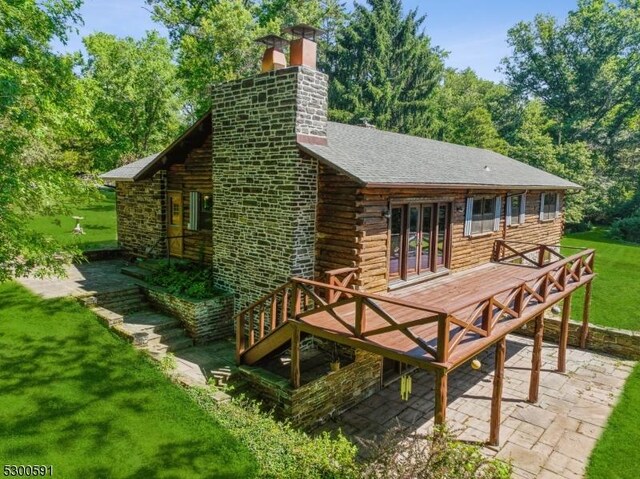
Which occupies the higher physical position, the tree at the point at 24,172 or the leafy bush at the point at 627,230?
the tree at the point at 24,172

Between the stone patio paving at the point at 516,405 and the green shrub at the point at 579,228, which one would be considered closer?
the stone patio paving at the point at 516,405

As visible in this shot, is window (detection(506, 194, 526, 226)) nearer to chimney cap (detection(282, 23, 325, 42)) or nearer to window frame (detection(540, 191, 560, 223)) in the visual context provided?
window frame (detection(540, 191, 560, 223))

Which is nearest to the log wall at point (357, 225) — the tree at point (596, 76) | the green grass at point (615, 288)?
the green grass at point (615, 288)

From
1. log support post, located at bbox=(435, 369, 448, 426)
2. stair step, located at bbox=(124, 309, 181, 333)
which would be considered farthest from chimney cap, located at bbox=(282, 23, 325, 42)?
log support post, located at bbox=(435, 369, 448, 426)

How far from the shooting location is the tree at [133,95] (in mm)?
26500

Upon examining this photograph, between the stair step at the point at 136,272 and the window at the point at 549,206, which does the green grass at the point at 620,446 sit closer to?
the window at the point at 549,206

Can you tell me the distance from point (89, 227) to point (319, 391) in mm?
20531

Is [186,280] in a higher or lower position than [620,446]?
higher

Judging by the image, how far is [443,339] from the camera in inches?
253

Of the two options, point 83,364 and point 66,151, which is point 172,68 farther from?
point 83,364

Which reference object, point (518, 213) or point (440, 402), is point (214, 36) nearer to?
point (518, 213)

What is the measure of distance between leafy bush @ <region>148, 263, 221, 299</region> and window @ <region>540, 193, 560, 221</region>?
45.1 ft

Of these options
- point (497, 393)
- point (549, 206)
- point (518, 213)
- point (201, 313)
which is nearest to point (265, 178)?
point (201, 313)

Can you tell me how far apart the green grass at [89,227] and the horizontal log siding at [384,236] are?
1226 centimetres
